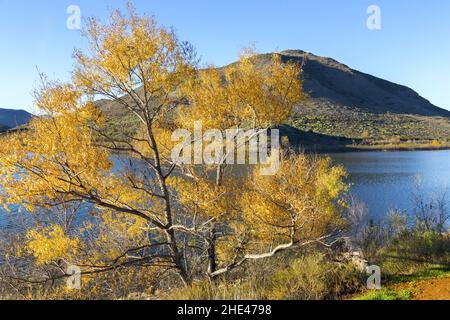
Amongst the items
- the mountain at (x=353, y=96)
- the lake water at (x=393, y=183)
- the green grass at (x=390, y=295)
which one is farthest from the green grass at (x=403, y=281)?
the mountain at (x=353, y=96)

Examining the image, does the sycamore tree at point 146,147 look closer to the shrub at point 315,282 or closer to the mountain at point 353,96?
the shrub at point 315,282

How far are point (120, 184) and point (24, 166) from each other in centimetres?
370

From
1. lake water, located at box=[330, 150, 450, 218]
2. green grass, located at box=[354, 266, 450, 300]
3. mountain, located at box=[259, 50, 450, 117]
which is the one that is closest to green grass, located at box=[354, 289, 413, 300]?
green grass, located at box=[354, 266, 450, 300]

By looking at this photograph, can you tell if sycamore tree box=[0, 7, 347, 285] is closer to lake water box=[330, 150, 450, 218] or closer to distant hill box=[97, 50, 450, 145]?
lake water box=[330, 150, 450, 218]

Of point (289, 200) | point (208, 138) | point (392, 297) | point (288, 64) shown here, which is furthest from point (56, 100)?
point (392, 297)

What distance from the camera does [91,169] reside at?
1235 cm

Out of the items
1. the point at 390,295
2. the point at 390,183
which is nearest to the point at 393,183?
the point at 390,183

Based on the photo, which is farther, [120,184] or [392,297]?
[120,184]

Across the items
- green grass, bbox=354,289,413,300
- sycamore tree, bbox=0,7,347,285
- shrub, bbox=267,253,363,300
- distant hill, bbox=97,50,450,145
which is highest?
distant hill, bbox=97,50,450,145

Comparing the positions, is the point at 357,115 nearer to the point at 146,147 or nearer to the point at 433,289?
the point at 146,147

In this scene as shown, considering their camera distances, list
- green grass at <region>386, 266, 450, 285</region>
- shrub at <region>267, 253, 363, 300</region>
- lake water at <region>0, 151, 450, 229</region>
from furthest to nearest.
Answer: lake water at <region>0, 151, 450, 229</region> → green grass at <region>386, 266, 450, 285</region> → shrub at <region>267, 253, 363, 300</region>

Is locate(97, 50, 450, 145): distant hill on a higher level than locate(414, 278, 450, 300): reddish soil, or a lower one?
higher

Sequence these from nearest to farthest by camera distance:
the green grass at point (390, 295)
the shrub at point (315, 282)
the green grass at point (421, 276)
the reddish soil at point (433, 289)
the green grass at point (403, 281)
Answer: the reddish soil at point (433, 289), the green grass at point (390, 295), the green grass at point (403, 281), the shrub at point (315, 282), the green grass at point (421, 276)
